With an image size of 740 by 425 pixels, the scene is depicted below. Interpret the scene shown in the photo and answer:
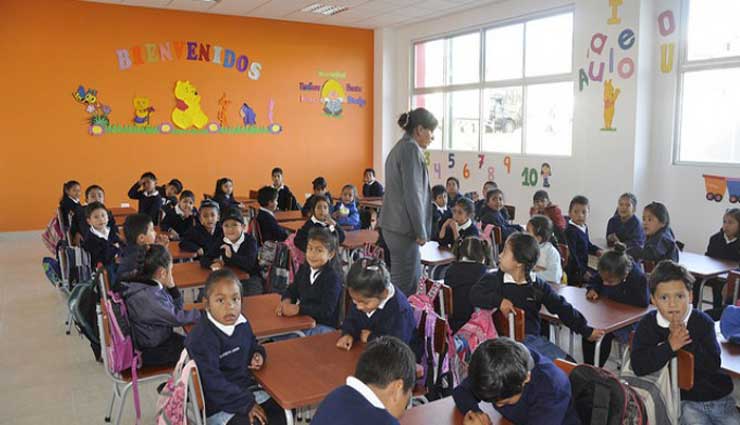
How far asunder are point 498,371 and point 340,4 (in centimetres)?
836

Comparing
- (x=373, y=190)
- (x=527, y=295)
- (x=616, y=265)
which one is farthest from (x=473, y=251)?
(x=373, y=190)

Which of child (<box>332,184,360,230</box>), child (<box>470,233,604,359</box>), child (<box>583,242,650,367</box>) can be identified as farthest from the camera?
child (<box>332,184,360,230</box>)

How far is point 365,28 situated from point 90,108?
5.13 m

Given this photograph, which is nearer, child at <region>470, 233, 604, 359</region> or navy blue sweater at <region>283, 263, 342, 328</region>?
child at <region>470, 233, 604, 359</region>

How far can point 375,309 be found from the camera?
→ 2795mm

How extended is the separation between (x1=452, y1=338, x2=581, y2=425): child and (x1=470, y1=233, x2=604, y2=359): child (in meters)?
1.02

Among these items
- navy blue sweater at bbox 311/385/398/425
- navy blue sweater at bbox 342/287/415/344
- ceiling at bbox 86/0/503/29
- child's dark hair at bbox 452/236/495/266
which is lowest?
navy blue sweater at bbox 342/287/415/344

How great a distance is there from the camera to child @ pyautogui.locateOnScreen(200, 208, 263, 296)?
4359 millimetres

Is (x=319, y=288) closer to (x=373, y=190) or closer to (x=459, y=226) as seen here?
(x=459, y=226)

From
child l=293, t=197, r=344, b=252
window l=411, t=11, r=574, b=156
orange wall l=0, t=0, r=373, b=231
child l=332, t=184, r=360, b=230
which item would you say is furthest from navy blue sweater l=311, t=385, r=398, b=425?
orange wall l=0, t=0, r=373, b=231

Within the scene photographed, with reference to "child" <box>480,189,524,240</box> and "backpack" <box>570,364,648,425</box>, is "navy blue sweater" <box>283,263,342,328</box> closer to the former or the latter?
"backpack" <box>570,364,648,425</box>

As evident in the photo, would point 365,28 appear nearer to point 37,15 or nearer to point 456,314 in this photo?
point 37,15

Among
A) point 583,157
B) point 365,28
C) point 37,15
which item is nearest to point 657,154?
point 583,157

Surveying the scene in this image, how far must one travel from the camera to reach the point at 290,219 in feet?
23.0
